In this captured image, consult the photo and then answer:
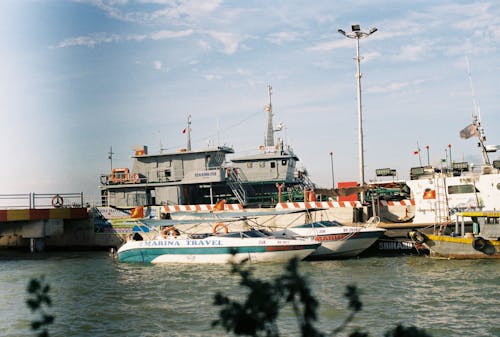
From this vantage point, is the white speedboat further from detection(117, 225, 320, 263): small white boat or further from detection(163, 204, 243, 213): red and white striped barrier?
detection(163, 204, 243, 213): red and white striped barrier

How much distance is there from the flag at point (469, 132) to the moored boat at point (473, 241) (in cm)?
704

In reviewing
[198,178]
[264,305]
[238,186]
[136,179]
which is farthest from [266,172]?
[264,305]

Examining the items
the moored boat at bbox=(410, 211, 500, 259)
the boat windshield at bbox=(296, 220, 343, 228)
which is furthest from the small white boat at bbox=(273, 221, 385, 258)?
the moored boat at bbox=(410, 211, 500, 259)

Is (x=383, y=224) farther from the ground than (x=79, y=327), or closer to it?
farther from the ground

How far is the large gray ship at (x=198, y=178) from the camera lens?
39.3 metres

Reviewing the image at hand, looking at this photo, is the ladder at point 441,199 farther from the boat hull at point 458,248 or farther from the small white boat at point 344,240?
the small white boat at point 344,240

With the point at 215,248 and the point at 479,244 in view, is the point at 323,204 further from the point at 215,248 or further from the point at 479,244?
the point at 479,244

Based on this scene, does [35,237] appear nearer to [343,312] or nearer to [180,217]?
[180,217]

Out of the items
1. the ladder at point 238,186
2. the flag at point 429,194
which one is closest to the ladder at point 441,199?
the flag at point 429,194

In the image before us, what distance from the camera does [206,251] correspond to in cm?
2720

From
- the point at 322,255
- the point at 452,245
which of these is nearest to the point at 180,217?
the point at 322,255

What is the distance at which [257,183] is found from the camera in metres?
40.4

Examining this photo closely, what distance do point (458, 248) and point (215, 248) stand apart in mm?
12752

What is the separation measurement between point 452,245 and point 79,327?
1921 centimetres
